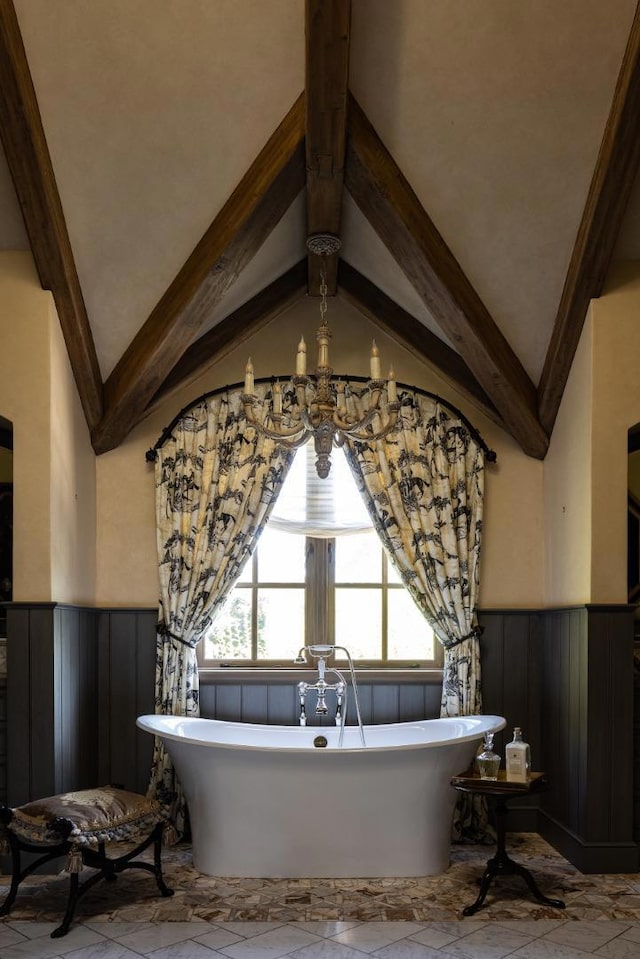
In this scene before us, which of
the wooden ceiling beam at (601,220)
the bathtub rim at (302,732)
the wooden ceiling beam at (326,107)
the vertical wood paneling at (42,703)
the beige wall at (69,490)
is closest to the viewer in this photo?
the wooden ceiling beam at (326,107)

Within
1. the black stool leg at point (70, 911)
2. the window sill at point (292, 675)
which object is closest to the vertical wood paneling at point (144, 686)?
the window sill at point (292, 675)

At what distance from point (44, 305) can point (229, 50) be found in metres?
1.53

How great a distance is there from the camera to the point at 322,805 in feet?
15.0

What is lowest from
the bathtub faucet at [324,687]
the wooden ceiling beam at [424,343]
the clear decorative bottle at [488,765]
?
the clear decorative bottle at [488,765]

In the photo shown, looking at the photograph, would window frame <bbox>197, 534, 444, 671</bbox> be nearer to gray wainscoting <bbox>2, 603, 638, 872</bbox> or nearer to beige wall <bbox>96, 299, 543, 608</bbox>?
gray wainscoting <bbox>2, 603, 638, 872</bbox>

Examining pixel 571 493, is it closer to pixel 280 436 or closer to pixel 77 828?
pixel 280 436

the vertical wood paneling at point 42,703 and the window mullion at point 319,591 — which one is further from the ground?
the window mullion at point 319,591

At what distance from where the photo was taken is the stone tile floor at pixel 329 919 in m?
3.78

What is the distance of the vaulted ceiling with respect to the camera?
3.79 m

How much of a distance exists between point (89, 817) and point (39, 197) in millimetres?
2653

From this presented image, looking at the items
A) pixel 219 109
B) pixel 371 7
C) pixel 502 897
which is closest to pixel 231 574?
pixel 502 897

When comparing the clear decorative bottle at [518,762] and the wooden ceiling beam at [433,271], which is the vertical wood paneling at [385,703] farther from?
the wooden ceiling beam at [433,271]

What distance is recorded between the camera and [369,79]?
395cm

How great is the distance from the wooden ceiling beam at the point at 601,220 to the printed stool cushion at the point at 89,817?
9.65 feet
